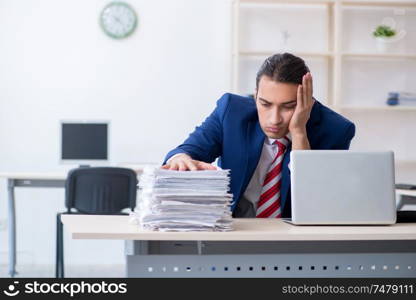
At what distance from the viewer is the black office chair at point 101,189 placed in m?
4.48

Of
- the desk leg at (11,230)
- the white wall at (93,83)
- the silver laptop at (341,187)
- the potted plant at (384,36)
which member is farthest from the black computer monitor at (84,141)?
the silver laptop at (341,187)

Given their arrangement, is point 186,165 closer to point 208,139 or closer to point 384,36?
point 208,139

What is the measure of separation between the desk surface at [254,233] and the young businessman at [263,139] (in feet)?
1.27

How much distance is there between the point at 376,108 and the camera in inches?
225

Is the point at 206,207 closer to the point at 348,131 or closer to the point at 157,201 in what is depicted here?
the point at 157,201

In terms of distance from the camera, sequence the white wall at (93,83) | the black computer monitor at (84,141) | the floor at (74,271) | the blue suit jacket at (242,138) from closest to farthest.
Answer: the blue suit jacket at (242,138) → the floor at (74,271) → the black computer monitor at (84,141) → the white wall at (93,83)

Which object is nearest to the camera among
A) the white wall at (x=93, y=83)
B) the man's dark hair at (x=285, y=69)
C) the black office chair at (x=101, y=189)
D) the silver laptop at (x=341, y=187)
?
the silver laptop at (x=341, y=187)

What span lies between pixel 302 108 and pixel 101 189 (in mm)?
2379

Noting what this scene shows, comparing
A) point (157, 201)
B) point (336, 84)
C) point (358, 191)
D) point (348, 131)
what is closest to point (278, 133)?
point (348, 131)

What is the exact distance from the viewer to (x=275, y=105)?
7.63ft

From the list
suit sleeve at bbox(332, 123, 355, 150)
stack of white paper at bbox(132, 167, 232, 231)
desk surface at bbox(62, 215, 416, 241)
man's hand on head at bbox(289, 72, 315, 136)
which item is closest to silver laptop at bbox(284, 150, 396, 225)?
desk surface at bbox(62, 215, 416, 241)

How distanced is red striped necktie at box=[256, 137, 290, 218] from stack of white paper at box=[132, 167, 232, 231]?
578 mm

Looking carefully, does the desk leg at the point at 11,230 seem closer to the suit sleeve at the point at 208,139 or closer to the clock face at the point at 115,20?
the clock face at the point at 115,20

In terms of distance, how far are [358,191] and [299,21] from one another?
4.05 m
